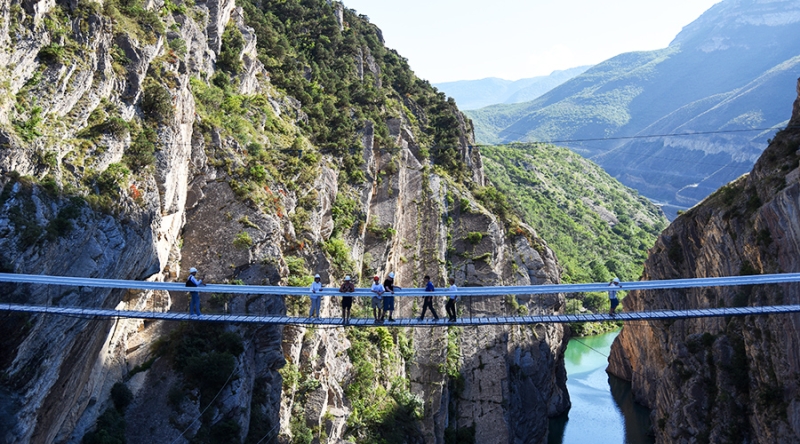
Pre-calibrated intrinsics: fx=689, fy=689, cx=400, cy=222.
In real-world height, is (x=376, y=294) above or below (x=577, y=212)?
below

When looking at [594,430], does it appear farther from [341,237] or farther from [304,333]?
[304,333]

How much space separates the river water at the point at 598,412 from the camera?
44.3 metres

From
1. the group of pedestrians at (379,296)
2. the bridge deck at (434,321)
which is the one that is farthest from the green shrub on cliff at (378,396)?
the group of pedestrians at (379,296)

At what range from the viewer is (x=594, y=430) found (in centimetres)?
4547

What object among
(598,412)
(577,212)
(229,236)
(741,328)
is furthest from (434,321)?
(577,212)

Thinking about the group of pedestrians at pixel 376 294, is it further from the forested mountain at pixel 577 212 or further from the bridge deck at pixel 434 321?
the forested mountain at pixel 577 212

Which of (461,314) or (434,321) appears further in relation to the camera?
(461,314)

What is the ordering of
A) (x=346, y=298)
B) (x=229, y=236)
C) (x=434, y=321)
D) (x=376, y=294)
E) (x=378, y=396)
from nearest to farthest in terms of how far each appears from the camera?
(x=376, y=294) → (x=346, y=298) → (x=434, y=321) → (x=229, y=236) → (x=378, y=396)

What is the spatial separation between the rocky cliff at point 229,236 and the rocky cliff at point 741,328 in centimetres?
874

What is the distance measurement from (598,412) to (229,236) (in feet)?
110

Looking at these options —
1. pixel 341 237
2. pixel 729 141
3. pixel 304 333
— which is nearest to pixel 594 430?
pixel 341 237

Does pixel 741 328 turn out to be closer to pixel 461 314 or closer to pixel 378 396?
pixel 461 314

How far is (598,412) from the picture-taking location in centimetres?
4950

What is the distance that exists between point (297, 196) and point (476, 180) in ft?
86.6
